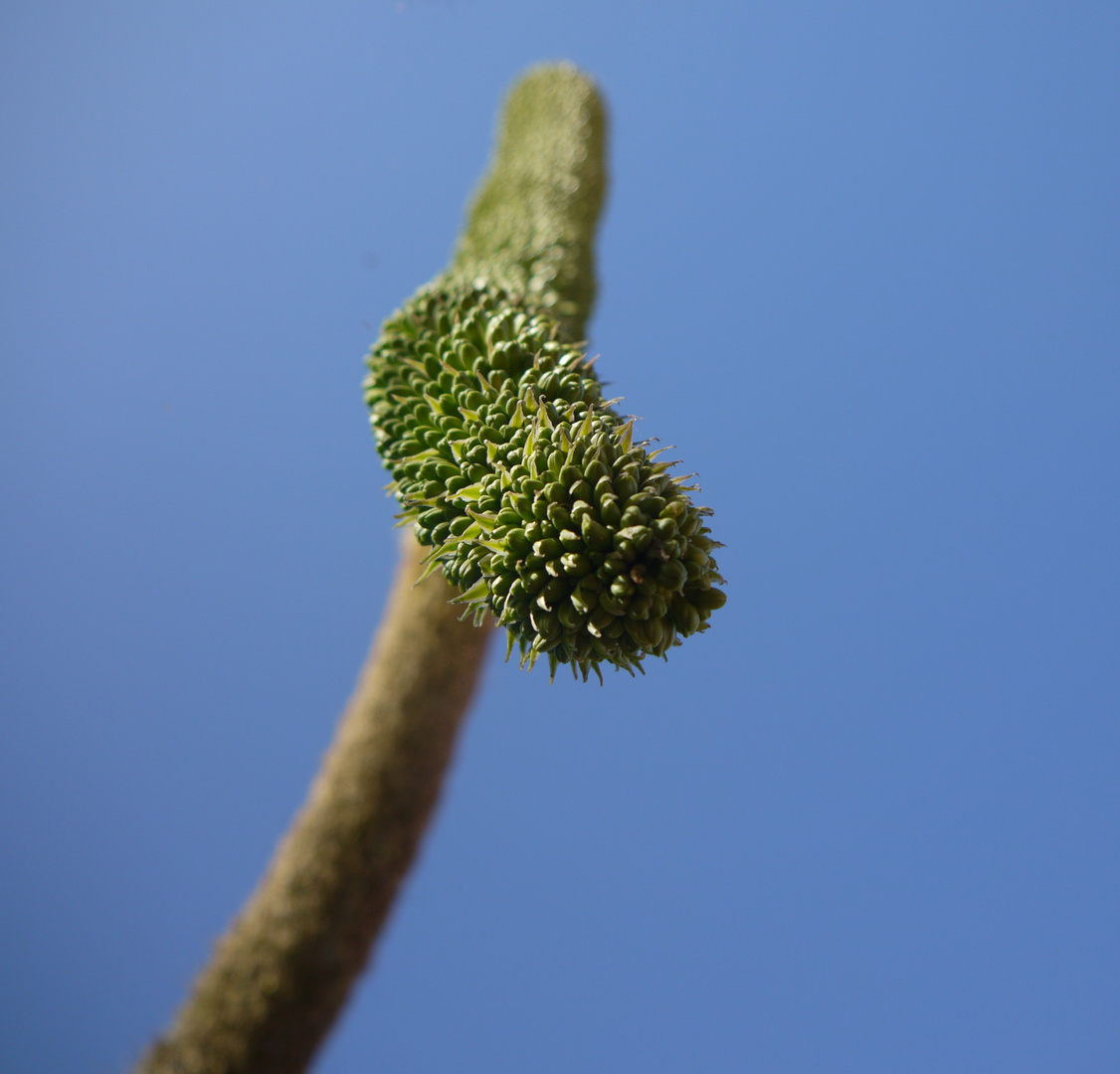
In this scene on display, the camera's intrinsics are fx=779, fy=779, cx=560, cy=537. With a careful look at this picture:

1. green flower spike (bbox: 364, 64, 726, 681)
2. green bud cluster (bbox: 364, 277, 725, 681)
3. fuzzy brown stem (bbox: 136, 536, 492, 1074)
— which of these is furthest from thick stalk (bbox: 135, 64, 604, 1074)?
green bud cluster (bbox: 364, 277, 725, 681)

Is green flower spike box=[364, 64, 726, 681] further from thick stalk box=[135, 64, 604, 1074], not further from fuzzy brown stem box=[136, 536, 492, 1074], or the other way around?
fuzzy brown stem box=[136, 536, 492, 1074]

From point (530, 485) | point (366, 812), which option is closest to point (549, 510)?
point (530, 485)

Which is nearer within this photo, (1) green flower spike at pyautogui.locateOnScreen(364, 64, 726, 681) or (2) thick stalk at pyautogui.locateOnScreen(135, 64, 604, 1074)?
(1) green flower spike at pyautogui.locateOnScreen(364, 64, 726, 681)

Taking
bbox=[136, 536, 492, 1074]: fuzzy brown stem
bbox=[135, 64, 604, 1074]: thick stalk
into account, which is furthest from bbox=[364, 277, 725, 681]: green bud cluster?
bbox=[136, 536, 492, 1074]: fuzzy brown stem

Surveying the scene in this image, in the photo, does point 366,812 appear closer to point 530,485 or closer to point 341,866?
point 341,866

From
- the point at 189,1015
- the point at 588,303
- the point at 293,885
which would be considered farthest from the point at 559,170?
the point at 189,1015

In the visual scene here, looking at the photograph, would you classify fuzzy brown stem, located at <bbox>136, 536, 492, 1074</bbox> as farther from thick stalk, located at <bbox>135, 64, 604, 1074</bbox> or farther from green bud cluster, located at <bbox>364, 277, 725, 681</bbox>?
green bud cluster, located at <bbox>364, 277, 725, 681</bbox>
